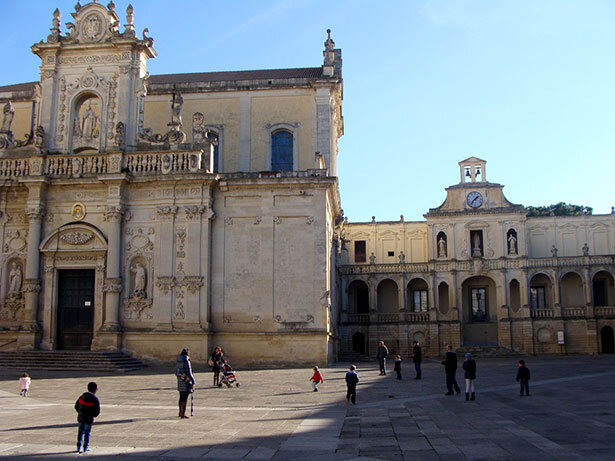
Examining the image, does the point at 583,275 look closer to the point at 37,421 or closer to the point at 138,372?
the point at 138,372

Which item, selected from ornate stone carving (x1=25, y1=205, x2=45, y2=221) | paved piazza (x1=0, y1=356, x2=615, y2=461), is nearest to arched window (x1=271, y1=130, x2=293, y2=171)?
ornate stone carving (x1=25, y1=205, x2=45, y2=221)

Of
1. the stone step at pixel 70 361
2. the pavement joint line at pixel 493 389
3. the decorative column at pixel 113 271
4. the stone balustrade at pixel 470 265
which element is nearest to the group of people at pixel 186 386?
the pavement joint line at pixel 493 389

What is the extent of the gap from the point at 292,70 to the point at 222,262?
48.4 feet

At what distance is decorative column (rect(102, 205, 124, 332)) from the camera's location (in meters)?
30.9

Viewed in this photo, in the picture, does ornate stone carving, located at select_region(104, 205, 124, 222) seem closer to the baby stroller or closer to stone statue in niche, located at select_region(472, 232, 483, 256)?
the baby stroller

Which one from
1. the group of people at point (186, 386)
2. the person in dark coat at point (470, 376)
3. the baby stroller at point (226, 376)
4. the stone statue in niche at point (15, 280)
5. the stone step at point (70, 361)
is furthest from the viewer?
the stone statue in niche at point (15, 280)

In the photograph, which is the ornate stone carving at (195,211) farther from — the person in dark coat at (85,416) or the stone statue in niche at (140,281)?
the person in dark coat at (85,416)

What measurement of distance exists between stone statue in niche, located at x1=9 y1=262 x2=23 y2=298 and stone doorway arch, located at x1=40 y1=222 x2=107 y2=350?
134 centimetres

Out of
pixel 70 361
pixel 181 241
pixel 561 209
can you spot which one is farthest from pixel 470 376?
pixel 561 209

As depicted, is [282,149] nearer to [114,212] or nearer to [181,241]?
[181,241]

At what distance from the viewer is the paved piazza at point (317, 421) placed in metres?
11.4

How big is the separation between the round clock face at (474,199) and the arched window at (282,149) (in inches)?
967

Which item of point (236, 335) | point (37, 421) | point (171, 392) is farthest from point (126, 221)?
point (37, 421)

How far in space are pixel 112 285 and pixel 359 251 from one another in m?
32.5
